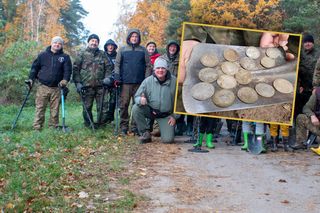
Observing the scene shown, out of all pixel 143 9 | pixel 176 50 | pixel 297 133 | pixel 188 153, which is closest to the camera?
pixel 188 153

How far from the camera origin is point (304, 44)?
9305 millimetres

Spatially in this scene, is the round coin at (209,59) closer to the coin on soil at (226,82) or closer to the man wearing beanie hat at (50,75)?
the coin on soil at (226,82)

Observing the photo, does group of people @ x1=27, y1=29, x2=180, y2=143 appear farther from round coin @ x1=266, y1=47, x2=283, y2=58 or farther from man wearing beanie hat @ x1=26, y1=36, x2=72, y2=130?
round coin @ x1=266, y1=47, x2=283, y2=58

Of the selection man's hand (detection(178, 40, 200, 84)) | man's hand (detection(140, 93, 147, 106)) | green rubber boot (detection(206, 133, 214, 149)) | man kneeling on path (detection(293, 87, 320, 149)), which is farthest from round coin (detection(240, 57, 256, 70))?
man's hand (detection(140, 93, 147, 106))

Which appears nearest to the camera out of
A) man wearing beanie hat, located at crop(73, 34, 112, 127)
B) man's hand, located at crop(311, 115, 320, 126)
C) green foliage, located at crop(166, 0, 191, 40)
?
man's hand, located at crop(311, 115, 320, 126)

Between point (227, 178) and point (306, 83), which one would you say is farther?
point (306, 83)

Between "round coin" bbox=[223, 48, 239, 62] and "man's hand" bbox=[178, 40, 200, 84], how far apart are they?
56cm

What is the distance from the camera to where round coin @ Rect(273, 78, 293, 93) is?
8.00m

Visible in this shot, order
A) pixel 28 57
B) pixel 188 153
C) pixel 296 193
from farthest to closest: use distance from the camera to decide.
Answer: pixel 28 57 < pixel 188 153 < pixel 296 193

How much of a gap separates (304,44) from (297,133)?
184 centimetres

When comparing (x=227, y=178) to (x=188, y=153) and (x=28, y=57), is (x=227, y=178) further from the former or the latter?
(x=28, y=57)

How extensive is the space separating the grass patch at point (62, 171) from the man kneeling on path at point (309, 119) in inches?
128

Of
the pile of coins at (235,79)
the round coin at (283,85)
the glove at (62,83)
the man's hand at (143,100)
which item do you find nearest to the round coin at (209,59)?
the pile of coins at (235,79)

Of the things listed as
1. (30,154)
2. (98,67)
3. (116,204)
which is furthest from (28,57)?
(116,204)
